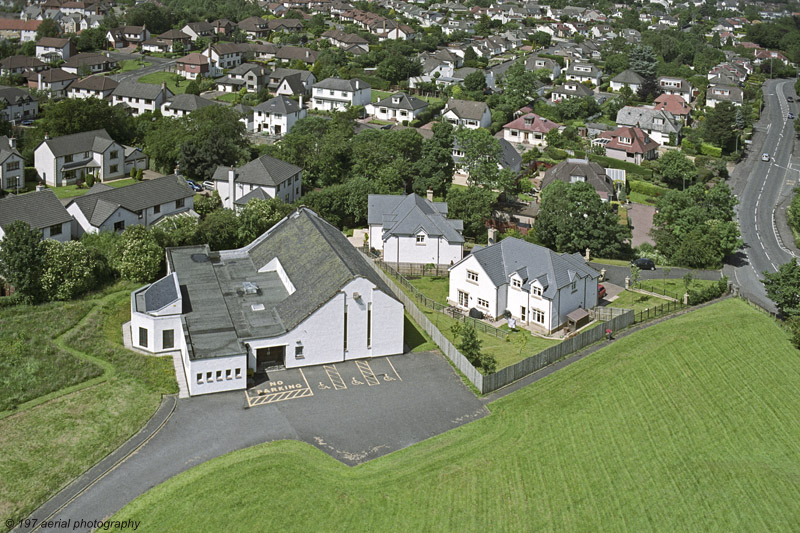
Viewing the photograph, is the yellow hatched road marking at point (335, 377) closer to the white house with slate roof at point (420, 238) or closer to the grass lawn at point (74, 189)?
the white house with slate roof at point (420, 238)

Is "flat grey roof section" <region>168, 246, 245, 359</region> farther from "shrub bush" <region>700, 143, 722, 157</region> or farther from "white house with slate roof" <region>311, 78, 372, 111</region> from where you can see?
"shrub bush" <region>700, 143, 722, 157</region>

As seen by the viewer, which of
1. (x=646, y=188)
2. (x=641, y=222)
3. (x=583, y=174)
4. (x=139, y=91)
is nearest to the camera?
(x=641, y=222)

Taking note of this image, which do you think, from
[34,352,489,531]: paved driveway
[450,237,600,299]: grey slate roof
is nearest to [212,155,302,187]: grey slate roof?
[450,237,600,299]: grey slate roof

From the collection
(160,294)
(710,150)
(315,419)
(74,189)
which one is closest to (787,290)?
(315,419)

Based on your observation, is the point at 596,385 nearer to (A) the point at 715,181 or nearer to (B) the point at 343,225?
(B) the point at 343,225

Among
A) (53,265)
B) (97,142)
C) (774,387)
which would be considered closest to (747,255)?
(774,387)

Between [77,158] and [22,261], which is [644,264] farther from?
[77,158]
